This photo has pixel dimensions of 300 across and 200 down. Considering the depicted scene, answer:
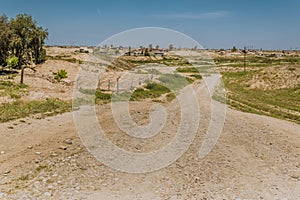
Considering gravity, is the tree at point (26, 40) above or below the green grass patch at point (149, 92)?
above

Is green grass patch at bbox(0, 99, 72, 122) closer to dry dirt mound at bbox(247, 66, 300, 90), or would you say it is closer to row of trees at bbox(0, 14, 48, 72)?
row of trees at bbox(0, 14, 48, 72)

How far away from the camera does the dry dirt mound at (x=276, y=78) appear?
106ft

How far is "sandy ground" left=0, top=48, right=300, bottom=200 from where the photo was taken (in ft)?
25.4

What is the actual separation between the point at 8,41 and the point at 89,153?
21.2 meters

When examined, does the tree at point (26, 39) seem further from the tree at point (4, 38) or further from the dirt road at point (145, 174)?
the dirt road at point (145, 174)

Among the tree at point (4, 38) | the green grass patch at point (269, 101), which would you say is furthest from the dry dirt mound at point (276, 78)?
the tree at point (4, 38)

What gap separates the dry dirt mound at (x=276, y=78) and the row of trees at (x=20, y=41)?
949 inches

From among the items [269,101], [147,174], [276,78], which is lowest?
[147,174]

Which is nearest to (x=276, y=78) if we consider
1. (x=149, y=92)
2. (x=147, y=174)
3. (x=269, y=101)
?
(x=269, y=101)

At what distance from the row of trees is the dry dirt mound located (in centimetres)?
2411

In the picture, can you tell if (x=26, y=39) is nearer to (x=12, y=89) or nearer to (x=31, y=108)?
(x=12, y=89)

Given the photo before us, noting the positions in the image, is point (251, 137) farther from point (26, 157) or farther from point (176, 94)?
point (176, 94)

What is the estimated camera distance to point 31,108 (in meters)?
15.8

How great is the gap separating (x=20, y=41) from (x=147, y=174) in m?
24.3
